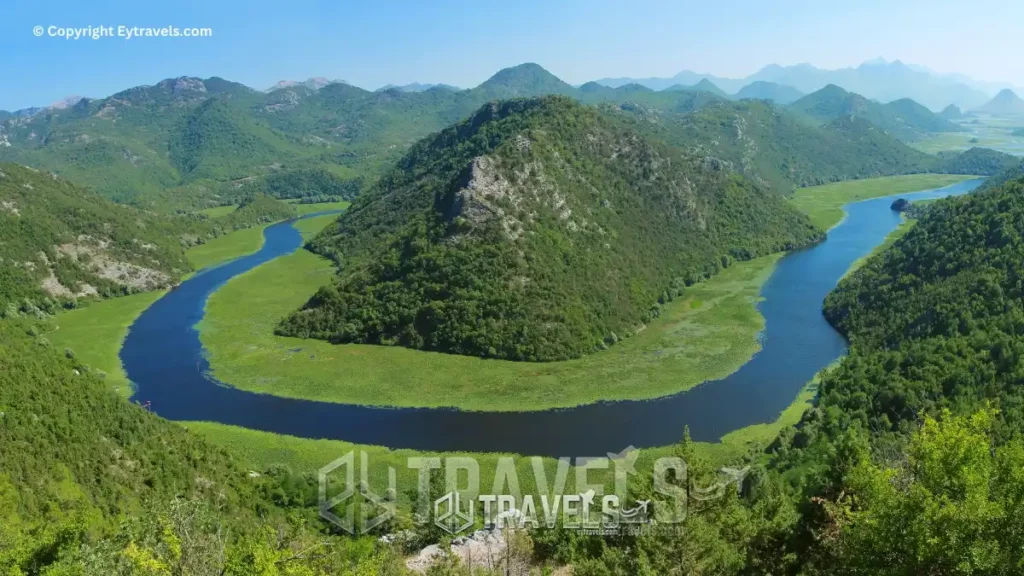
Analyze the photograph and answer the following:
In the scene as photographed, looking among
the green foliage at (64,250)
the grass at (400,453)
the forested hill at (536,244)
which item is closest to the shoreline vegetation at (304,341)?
the grass at (400,453)

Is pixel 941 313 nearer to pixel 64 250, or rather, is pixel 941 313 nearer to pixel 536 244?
pixel 536 244

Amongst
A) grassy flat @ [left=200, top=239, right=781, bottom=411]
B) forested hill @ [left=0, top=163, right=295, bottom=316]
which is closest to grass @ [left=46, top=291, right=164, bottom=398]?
forested hill @ [left=0, top=163, right=295, bottom=316]

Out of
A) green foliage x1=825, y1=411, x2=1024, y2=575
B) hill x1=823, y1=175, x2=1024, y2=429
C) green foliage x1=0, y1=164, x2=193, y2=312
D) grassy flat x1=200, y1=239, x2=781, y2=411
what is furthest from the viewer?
green foliage x1=0, y1=164, x2=193, y2=312

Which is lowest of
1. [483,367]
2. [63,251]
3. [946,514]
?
[483,367]

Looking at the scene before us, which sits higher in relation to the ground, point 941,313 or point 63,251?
point 63,251

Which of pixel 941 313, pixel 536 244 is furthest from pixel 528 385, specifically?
pixel 941 313

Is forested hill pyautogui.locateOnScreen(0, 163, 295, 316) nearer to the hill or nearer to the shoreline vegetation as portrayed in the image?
the shoreline vegetation

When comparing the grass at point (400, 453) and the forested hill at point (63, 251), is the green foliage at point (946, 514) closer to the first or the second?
the grass at point (400, 453)

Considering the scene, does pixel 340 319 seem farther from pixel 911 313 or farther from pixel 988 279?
pixel 988 279
